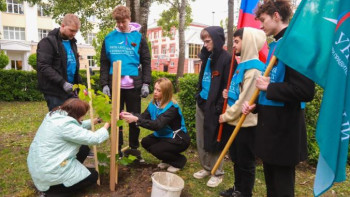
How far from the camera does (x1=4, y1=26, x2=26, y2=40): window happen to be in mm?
33031

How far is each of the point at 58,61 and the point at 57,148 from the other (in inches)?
55.0

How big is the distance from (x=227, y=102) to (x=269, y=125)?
40.4 inches

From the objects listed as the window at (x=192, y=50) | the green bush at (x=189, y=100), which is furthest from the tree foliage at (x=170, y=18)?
the window at (x=192, y=50)

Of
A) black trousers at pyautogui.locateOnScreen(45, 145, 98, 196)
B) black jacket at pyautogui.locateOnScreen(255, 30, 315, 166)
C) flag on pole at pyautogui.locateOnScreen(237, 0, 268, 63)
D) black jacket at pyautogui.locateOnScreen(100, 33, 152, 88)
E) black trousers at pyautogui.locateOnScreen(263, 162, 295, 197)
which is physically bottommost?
black trousers at pyautogui.locateOnScreen(45, 145, 98, 196)

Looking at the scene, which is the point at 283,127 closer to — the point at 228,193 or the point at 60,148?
the point at 228,193

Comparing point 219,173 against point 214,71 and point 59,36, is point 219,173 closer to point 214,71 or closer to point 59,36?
point 214,71

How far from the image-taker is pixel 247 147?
2789 millimetres

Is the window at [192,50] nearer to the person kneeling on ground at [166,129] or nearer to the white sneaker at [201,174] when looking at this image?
the person kneeling on ground at [166,129]

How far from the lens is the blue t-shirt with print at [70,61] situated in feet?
12.4

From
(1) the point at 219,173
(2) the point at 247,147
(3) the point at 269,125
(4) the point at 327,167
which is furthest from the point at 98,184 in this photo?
(4) the point at 327,167

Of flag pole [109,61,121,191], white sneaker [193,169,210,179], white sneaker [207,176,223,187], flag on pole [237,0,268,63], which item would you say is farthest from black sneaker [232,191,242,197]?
flag on pole [237,0,268,63]

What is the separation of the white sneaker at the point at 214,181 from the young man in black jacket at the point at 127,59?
1374 mm

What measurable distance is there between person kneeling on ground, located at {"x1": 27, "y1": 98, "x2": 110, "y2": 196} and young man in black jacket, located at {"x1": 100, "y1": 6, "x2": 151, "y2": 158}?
93cm

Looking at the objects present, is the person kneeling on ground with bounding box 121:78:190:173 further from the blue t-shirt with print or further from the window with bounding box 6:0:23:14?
the window with bounding box 6:0:23:14
